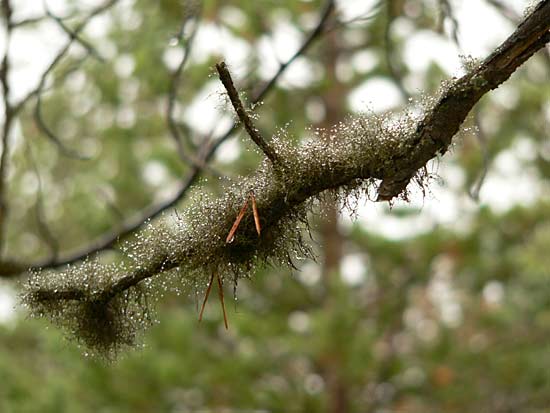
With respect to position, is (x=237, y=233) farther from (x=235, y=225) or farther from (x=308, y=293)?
(x=308, y=293)

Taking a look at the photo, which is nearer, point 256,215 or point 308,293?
point 256,215

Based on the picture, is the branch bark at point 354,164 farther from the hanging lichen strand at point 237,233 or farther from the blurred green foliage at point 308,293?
the blurred green foliage at point 308,293

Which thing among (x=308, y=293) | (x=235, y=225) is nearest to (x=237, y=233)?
(x=235, y=225)

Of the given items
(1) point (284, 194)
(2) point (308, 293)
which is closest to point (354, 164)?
(1) point (284, 194)

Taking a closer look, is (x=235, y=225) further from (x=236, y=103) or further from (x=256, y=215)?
(x=236, y=103)

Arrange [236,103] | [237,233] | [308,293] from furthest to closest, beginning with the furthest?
[308,293]
[237,233]
[236,103]

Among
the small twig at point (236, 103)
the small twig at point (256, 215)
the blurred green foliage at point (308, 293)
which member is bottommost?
the small twig at point (256, 215)

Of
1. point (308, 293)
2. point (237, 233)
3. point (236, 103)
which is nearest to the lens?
point (236, 103)

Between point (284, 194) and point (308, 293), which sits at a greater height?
point (308, 293)

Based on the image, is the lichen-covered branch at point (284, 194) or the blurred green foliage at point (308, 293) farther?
the blurred green foliage at point (308, 293)

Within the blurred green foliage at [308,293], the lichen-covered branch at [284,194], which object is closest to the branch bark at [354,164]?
the lichen-covered branch at [284,194]
